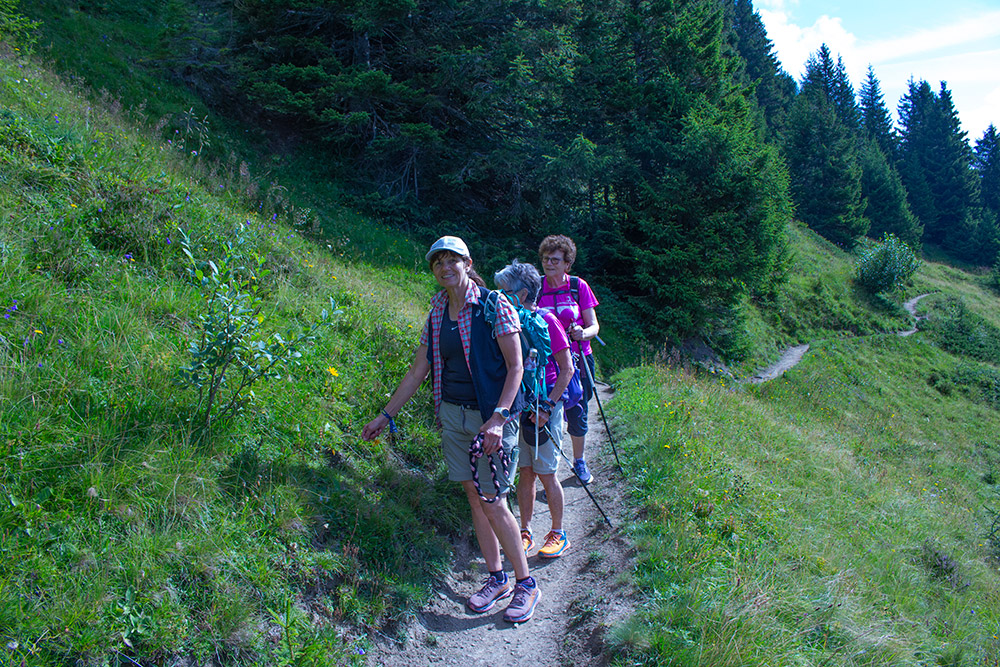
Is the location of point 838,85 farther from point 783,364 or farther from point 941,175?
point 783,364

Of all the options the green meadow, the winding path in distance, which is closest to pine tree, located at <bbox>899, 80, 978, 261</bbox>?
the winding path in distance

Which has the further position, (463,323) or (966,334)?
(966,334)

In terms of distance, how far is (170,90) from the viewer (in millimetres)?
12398

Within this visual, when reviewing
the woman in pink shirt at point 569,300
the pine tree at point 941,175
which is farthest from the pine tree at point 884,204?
the woman in pink shirt at point 569,300

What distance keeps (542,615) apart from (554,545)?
74 centimetres

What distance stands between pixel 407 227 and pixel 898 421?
52.9ft

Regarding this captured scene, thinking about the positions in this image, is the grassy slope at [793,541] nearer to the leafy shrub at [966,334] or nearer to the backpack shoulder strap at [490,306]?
the backpack shoulder strap at [490,306]

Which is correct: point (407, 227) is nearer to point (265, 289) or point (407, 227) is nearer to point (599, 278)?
point (599, 278)

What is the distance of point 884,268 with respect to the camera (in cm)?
2967

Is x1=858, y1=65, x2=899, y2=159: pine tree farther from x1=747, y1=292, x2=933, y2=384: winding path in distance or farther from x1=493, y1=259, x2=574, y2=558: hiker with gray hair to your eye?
x1=493, y1=259, x2=574, y2=558: hiker with gray hair

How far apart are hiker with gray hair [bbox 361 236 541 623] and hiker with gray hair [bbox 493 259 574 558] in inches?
20.4

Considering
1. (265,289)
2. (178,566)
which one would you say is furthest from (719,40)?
(178,566)

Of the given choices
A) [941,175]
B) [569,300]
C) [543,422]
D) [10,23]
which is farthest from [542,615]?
[941,175]

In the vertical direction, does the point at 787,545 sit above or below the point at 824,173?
below
